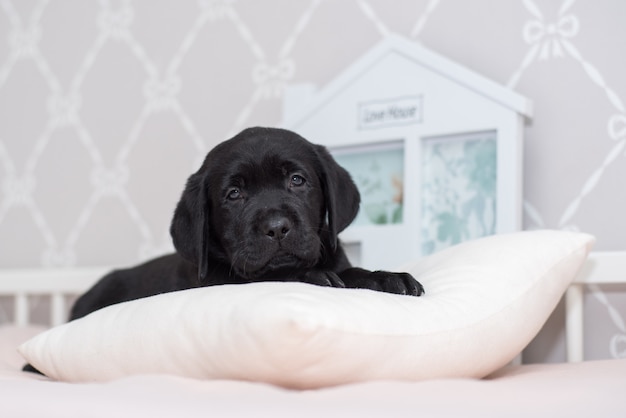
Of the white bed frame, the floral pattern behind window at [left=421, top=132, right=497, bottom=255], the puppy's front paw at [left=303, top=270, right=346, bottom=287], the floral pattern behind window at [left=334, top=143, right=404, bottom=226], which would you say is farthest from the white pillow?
the white bed frame

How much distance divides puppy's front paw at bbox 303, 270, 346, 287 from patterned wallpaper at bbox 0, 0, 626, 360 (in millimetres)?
643

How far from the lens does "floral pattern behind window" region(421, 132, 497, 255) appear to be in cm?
192

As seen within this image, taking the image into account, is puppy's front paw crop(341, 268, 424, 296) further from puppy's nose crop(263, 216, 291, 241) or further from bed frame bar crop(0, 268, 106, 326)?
bed frame bar crop(0, 268, 106, 326)

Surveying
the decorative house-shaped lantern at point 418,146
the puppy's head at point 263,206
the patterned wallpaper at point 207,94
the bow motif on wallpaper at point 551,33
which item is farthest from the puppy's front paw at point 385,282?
the bow motif on wallpaper at point 551,33

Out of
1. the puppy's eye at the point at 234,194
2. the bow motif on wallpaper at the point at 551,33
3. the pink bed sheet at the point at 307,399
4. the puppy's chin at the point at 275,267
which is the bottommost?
the pink bed sheet at the point at 307,399

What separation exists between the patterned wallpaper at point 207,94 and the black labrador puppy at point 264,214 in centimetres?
→ 54

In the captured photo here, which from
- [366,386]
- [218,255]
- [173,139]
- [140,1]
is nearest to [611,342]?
[218,255]

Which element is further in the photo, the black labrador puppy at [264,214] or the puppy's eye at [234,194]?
the puppy's eye at [234,194]

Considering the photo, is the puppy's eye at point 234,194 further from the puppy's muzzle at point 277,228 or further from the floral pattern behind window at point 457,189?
the floral pattern behind window at point 457,189

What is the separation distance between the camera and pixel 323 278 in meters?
1.46

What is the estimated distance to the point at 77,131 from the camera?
2.72 metres

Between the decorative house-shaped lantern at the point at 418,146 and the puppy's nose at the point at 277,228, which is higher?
the decorative house-shaped lantern at the point at 418,146

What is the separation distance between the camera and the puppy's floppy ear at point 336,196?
1.64 m

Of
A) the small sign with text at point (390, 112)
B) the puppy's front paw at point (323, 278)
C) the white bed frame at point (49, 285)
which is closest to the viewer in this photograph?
the puppy's front paw at point (323, 278)
